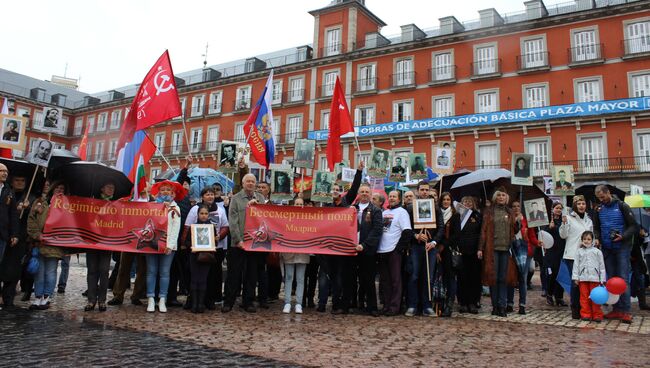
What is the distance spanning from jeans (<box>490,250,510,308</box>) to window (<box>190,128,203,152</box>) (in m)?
38.4

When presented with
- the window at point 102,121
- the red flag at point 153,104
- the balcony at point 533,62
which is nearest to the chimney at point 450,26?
the balcony at point 533,62

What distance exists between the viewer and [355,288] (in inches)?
311

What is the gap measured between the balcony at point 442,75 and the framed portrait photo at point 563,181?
20613 mm

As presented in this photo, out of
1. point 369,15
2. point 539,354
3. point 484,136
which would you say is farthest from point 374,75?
point 539,354

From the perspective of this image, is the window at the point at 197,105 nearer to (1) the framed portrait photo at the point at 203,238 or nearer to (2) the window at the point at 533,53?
(2) the window at the point at 533,53

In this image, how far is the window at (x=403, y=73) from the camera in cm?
3303

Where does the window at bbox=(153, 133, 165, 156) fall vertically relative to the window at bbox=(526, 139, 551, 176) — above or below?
above

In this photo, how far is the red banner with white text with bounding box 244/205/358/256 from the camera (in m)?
7.32

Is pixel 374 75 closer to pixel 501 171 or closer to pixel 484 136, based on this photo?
pixel 484 136

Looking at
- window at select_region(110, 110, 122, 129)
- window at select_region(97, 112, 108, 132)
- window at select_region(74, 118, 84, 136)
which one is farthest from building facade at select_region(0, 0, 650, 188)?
window at select_region(74, 118, 84, 136)

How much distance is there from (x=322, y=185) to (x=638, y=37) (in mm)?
25224

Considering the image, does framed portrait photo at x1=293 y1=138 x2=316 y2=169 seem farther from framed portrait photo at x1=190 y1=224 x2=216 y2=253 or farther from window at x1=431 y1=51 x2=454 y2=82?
window at x1=431 y1=51 x2=454 y2=82

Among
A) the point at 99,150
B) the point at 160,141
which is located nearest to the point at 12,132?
the point at 160,141

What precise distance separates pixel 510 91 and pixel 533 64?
2.08 metres
